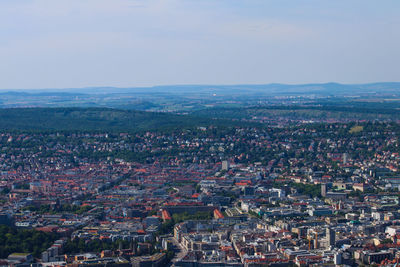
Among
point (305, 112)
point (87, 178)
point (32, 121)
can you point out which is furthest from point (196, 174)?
point (305, 112)

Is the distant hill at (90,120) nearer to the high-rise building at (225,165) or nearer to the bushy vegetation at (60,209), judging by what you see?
the high-rise building at (225,165)

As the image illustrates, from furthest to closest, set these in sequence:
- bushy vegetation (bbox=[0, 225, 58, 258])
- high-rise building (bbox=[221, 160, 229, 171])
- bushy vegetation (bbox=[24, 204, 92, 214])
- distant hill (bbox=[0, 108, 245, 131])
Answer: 1. distant hill (bbox=[0, 108, 245, 131])
2. high-rise building (bbox=[221, 160, 229, 171])
3. bushy vegetation (bbox=[24, 204, 92, 214])
4. bushy vegetation (bbox=[0, 225, 58, 258])

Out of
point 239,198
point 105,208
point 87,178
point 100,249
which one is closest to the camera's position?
point 100,249

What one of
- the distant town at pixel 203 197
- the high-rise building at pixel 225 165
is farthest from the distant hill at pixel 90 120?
the high-rise building at pixel 225 165

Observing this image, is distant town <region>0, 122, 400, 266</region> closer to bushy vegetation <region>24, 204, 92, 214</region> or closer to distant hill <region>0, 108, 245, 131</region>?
bushy vegetation <region>24, 204, 92, 214</region>

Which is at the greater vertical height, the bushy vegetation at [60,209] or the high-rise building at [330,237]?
the high-rise building at [330,237]

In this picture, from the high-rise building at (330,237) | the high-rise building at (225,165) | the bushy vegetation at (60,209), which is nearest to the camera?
the high-rise building at (330,237)

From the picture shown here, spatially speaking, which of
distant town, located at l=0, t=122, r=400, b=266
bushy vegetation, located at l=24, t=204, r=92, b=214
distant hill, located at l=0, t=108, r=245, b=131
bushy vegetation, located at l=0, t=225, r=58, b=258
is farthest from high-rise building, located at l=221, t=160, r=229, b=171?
distant hill, located at l=0, t=108, r=245, b=131

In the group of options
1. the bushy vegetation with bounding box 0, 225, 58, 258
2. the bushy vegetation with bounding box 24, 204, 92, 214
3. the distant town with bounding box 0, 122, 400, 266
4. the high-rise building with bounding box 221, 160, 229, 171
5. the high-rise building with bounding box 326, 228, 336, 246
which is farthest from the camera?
the high-rise building with bounding box 221, 160, 229, 171

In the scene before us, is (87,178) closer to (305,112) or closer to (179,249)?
(179,249)
